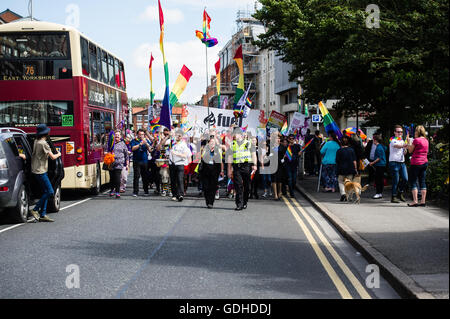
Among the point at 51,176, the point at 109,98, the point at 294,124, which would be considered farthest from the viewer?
the point at 294,124

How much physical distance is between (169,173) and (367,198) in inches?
218

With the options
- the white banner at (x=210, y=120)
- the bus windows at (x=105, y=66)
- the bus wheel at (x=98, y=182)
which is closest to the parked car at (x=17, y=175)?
the bus wheel at (x=98, y=182)

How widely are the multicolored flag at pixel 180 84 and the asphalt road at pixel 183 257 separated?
18.3 feet

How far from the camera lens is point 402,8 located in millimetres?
12906

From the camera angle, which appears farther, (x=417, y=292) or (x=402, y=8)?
(x=402, y=8)

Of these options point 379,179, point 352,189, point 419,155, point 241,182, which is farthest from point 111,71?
point 419,155

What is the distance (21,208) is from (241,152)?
5.03m

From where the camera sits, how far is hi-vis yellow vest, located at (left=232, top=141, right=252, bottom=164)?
1322 centimetres

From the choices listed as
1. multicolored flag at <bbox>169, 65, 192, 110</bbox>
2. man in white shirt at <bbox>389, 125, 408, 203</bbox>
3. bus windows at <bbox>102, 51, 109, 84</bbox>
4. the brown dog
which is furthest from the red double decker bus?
man in white shirt at <bbox>389, 125, 408, 203</bbox>

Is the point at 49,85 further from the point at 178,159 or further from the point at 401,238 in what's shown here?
the point at 401,238

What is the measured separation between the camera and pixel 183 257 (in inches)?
301

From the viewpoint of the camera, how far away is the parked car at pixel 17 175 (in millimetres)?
10398
